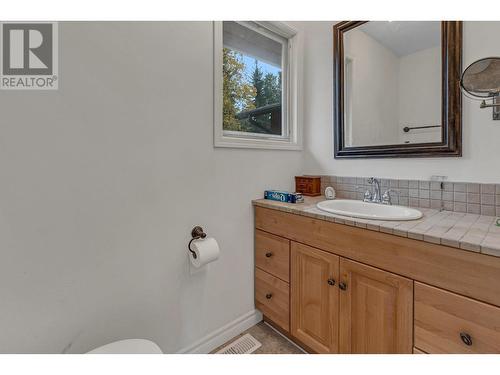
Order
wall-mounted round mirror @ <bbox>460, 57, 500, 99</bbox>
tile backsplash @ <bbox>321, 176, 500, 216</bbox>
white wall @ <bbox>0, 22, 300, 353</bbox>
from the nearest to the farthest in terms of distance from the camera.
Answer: white wall @ <bbox>0, 22, 300, 353</bbox> < wall-mounted round mirror @ <bbox>460, 57, 500, 99</bbox> < tile backsplash @ <bbox>321, 176, 500, 216</bbox>

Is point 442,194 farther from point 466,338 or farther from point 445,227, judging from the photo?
point 466,338

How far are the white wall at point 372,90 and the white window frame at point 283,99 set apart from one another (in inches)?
15.2

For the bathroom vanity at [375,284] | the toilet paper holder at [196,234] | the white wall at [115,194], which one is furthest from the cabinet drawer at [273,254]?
the toilet paper holder at [196,234]

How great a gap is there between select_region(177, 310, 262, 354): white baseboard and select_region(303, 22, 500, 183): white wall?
117 centimetres

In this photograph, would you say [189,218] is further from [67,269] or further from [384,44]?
[384,44]

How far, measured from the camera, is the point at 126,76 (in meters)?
1.07

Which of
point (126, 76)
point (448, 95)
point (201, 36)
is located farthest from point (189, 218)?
point (448, 95)

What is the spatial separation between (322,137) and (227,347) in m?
1.57

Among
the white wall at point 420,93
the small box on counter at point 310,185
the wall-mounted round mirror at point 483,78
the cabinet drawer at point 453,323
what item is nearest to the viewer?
the cabinet drawer at point 453,323

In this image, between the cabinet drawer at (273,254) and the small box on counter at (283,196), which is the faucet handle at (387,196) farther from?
the cabinet drawer at (273,254)

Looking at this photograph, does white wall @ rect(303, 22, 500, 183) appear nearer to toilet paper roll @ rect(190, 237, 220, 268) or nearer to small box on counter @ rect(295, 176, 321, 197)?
small box on counter @ rect(295, 176, 321, 197)

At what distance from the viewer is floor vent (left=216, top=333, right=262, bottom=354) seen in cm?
140

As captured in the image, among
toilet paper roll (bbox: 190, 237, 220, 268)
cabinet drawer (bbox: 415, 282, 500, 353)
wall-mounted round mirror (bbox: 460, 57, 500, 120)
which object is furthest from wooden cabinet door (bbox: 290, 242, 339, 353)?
wall-mounted round mirror (bbox: 460, 57, 500, 120)

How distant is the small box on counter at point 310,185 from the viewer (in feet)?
Result: 5.79
